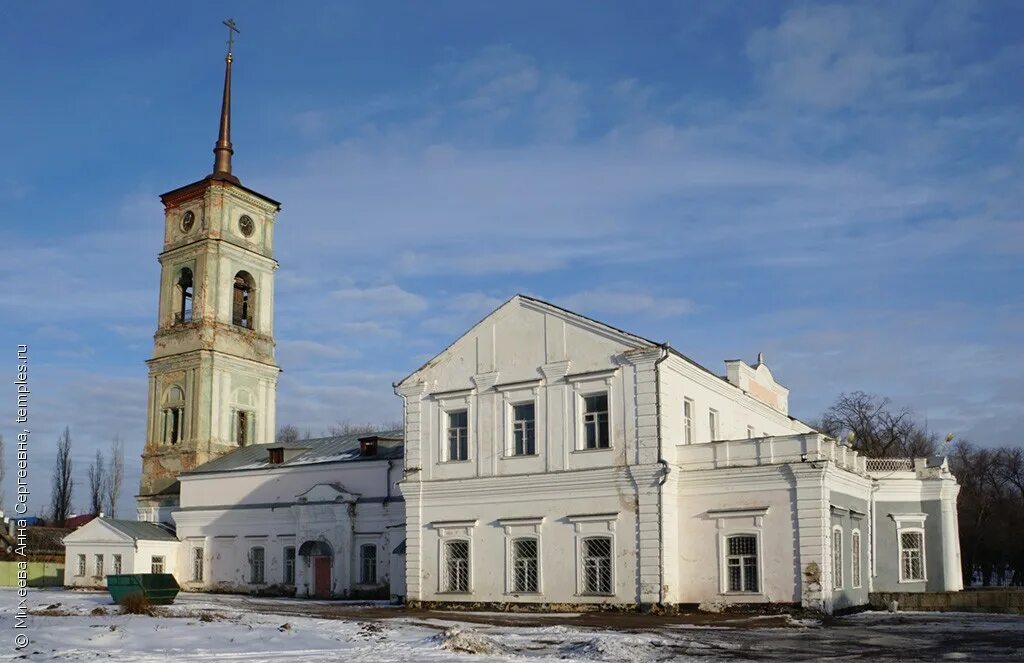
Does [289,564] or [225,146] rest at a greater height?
[225,146]

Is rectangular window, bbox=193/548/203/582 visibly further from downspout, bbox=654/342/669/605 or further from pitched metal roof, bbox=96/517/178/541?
downspout, bbox=654/342/669/605

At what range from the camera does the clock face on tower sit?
165 feet

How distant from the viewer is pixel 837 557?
2770cm

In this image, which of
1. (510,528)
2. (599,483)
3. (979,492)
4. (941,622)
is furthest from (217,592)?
(979,492)

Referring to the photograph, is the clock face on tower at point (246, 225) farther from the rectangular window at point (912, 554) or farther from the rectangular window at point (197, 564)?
the rectangular window at point (912, 554)

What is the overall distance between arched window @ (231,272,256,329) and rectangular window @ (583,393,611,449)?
25.4 metres

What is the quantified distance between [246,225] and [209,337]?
618cm

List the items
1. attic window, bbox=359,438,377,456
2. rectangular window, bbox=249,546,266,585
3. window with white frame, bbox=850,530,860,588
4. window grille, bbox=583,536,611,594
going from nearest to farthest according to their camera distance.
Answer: window grille, bbox=583,536,611,594 → window with white frame, bbox=850,530,860,588 → attic window, bbox=359,438,377,456 → rectangular window, bbox=249,546,266,585

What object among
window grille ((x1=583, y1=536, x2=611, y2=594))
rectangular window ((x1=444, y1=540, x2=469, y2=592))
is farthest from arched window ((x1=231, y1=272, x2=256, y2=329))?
window grille ((x1=583, y1=536, x2=611, y2=594))

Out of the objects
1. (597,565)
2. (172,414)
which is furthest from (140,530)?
(597,565)

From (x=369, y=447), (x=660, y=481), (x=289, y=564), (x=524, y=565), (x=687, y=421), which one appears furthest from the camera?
(x=289, y=564)

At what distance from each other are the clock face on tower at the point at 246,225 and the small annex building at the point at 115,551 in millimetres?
14524

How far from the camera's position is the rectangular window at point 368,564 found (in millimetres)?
37219

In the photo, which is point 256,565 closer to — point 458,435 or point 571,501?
point 458,435
